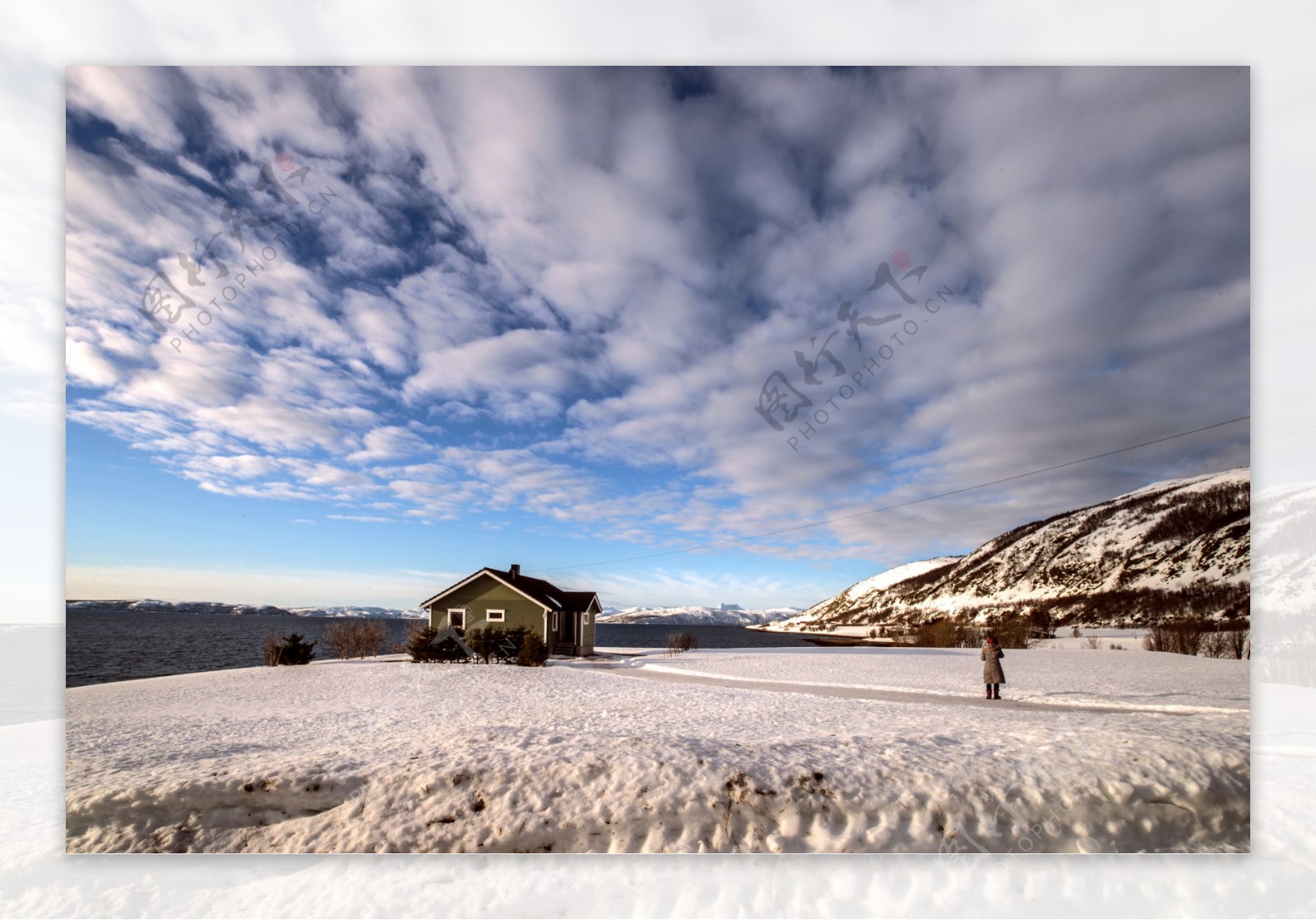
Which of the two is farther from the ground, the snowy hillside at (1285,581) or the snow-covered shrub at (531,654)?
the snowy hillside at (1285,581)

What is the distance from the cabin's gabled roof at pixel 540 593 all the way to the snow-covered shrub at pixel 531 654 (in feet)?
12.4

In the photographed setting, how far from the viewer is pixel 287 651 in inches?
744

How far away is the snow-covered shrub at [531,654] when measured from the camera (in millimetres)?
19047

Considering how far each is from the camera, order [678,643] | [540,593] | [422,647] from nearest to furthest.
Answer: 1. [422,647]
2. [540,593]
3. [678,643]

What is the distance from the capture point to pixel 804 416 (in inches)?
349

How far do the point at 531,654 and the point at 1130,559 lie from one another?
17.0 metres

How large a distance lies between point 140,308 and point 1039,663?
23.3 m

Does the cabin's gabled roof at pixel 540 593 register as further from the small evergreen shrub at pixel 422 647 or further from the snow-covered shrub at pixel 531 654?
the snow-covered shrub at pixel 531 654

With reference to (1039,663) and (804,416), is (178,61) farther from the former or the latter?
(1039,663)

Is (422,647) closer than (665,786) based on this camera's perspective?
No

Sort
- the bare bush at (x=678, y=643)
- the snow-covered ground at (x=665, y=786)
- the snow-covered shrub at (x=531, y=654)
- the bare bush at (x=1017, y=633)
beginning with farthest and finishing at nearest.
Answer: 1. the bare bush at (x=678, y=643)
2. the bare bush at (x=1017, y=633)
3. the snow-covered shrub at (x=531, y=654)
4. the snow-covered ground at (x=665, y=786)

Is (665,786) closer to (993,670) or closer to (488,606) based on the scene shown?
(993,670)

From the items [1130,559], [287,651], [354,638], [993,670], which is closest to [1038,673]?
[1130,559]

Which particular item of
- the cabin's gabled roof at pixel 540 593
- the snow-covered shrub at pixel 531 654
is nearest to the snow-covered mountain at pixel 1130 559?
the snow-covered shrub at pixel 531 654
